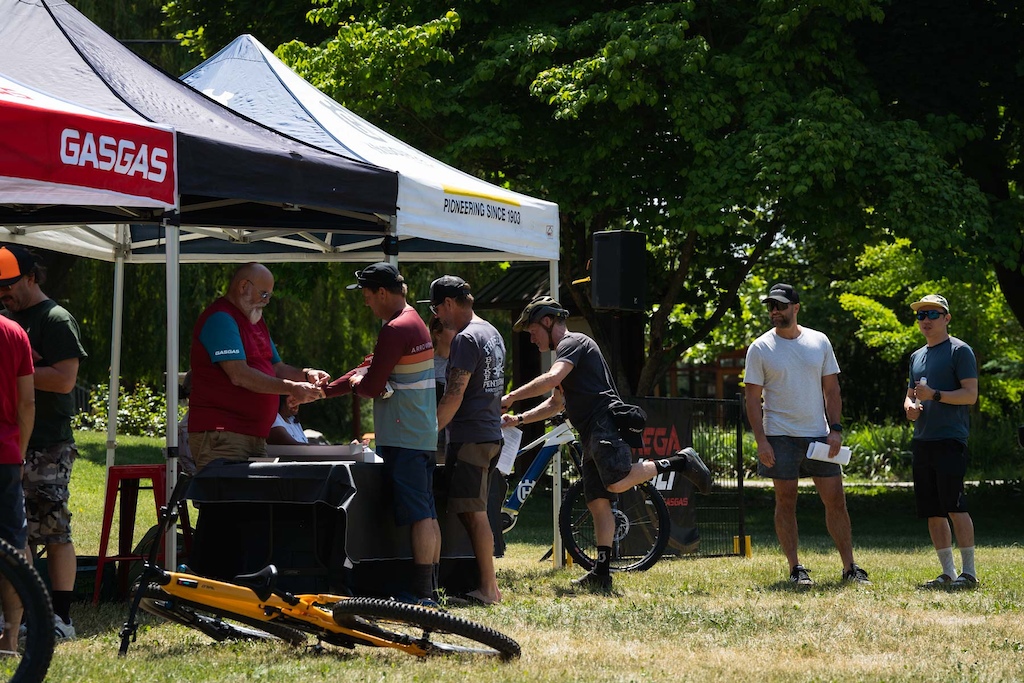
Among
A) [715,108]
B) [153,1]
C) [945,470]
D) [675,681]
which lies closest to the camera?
[675,681]

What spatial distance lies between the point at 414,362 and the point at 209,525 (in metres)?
1.42

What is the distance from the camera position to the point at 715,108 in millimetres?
15219

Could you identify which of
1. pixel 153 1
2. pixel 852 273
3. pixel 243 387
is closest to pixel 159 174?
pixel 243 387

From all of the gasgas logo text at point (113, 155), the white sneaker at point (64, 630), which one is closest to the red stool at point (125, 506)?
the white sneaker at point (64, 630)

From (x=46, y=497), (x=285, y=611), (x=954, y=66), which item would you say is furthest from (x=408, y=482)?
(x=954, y=66)

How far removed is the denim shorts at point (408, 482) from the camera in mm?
7047

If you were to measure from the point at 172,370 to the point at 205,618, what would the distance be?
1768 millimetres

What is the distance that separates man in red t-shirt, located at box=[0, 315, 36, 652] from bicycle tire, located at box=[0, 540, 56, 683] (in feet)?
2.96

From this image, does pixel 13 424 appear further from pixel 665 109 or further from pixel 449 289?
pixel 665 109

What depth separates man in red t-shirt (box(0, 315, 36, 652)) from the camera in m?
5.18

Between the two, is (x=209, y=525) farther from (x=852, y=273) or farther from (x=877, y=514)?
(x=852, y=273)

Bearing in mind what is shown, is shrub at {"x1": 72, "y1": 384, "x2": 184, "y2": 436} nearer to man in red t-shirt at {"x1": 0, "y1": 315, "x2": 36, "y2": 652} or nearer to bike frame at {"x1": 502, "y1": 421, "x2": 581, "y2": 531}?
bike frame at {"x1": 502, "y1": 421, "x2": 581, "y2": 531}

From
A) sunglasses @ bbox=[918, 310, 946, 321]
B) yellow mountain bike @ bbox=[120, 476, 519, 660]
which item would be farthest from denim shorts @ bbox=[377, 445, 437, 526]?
sunglasses @ bbox=[918, 310, 946, 321]

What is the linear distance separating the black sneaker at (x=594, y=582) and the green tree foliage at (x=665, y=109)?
716 cm
